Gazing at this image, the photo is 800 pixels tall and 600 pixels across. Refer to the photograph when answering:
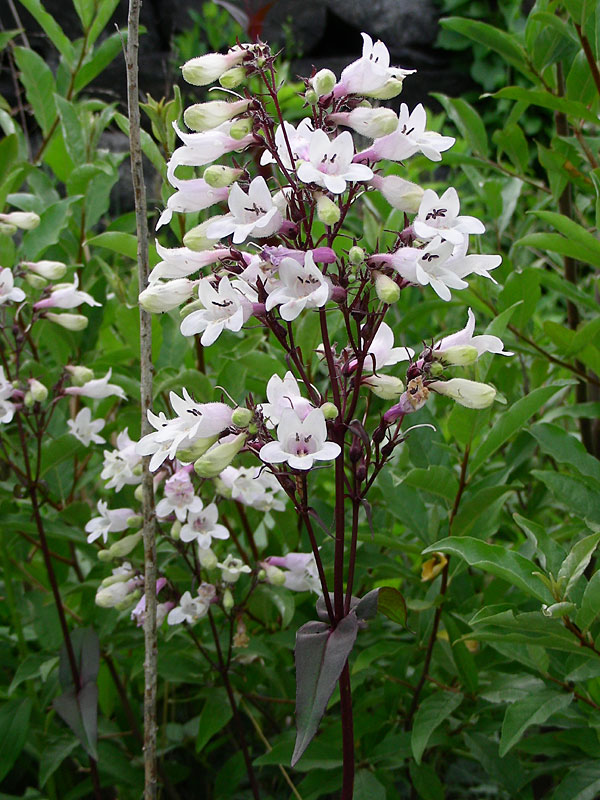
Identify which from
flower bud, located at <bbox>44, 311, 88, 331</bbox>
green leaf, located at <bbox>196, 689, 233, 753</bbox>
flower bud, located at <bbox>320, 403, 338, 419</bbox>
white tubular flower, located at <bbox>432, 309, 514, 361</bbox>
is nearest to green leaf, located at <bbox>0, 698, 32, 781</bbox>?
green leaf, located at <bbox>196, 689, 233, 753</bbox>

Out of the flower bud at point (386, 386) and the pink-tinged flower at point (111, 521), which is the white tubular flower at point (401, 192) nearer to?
the flower bud at point (386, 386)

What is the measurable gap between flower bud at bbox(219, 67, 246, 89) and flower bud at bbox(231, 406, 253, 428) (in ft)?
1.26

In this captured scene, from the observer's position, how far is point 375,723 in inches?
58.3

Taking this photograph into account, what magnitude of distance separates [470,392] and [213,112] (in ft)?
1.48

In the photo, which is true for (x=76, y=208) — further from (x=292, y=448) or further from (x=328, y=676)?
(x=328, y=676)

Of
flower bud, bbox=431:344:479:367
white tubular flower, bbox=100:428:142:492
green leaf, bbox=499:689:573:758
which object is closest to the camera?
flower bud, bbox=431:344:479:367

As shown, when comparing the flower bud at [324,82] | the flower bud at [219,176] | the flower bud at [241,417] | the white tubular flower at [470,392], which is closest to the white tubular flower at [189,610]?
the flower bud at [241,417]

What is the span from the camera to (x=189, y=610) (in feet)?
4.57

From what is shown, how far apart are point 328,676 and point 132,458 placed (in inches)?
24.5

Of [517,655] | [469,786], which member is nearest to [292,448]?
[517,655]

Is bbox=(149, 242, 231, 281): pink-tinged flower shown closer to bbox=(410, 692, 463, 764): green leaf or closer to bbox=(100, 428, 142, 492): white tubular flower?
bbox=(100, 428, 142, 492): white tubular flower

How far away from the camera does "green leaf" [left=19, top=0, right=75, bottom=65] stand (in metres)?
1.90

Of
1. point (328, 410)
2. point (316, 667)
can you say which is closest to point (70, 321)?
point (328, 410)

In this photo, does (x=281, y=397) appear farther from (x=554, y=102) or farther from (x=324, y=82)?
(x=554, y=102)
